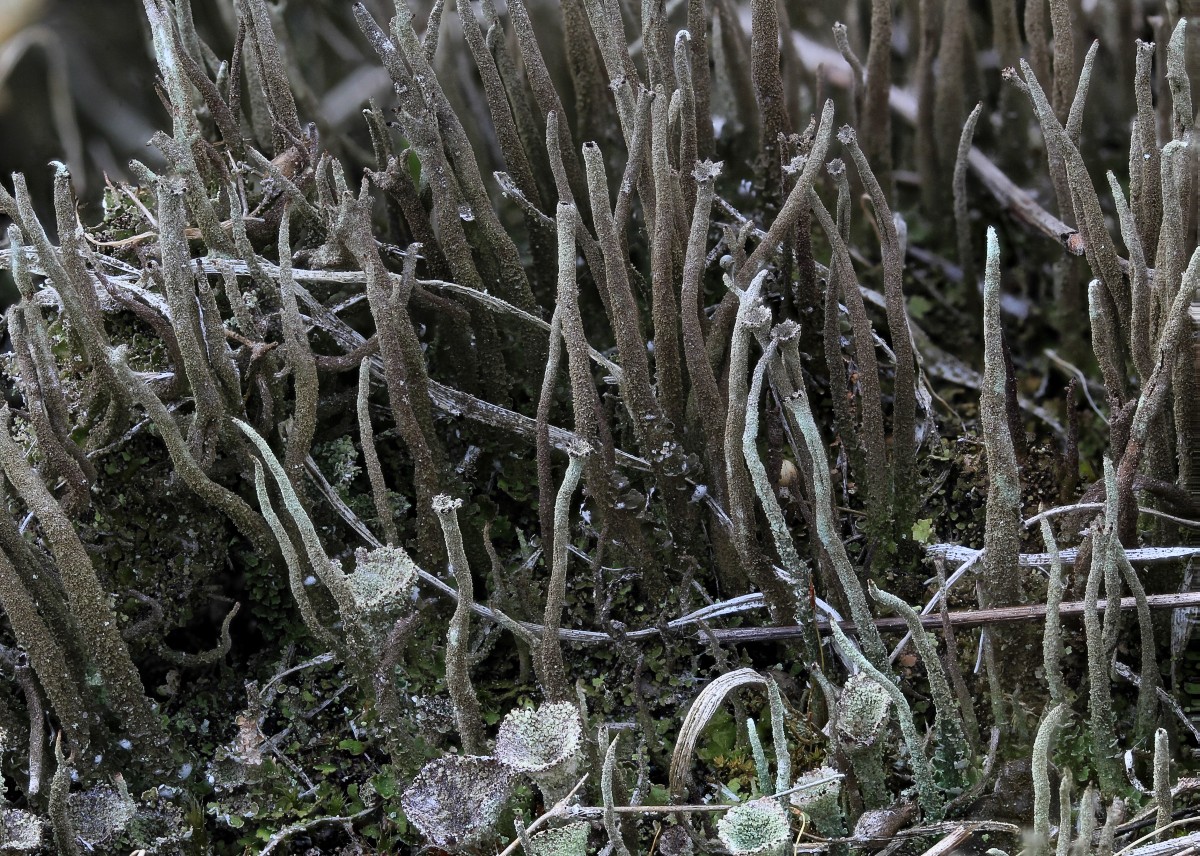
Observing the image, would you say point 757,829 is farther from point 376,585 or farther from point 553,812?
point 376,585

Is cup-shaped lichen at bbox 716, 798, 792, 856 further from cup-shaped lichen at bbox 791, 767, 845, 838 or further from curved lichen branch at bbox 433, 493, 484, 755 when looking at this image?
curved lichen branch at bbox 433, 493, 484, 755

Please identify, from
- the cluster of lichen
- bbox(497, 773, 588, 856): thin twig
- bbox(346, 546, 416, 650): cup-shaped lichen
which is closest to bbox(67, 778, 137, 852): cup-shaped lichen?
the cluster of lichen

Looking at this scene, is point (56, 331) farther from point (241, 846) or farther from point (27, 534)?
point (241, 846)

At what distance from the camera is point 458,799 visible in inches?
40.3

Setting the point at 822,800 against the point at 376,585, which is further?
the point at 376,585

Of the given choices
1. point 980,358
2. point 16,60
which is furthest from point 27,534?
point 16,60

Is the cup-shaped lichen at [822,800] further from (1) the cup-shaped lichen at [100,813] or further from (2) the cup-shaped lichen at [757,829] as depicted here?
(1) the cup-shaped lichen at [100,813]

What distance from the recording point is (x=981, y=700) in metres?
1.20

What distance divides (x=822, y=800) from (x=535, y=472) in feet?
1.99

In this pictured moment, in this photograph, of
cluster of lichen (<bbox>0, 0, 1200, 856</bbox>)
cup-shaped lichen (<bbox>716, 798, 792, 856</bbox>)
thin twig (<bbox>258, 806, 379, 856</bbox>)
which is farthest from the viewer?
thin twig (<bbox>258, 806, 379, 856</bbox>)

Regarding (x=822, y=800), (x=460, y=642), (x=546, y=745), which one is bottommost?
(x=822, y=800)

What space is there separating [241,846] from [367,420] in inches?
18.7

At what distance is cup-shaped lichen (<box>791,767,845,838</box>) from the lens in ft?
3.22

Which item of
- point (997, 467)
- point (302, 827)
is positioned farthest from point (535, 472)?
point (997, 467)
